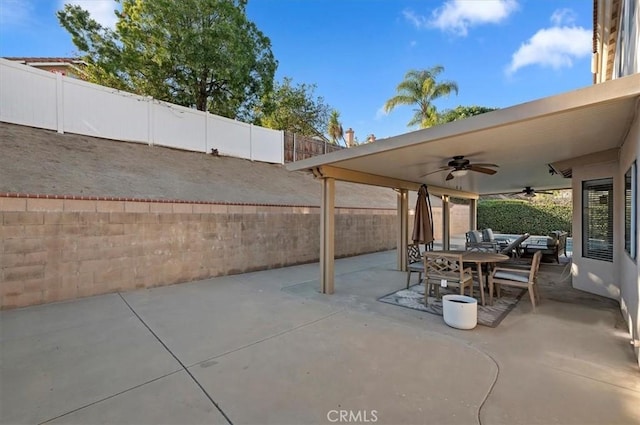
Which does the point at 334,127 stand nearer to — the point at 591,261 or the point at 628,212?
the point at 591,261

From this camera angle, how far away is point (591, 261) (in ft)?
18.1

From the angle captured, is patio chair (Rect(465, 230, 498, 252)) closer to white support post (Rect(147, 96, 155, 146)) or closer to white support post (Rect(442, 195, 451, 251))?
white support post (Rect(442, 195, 451, 251))

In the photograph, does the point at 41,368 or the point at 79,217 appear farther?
the point at 79,217

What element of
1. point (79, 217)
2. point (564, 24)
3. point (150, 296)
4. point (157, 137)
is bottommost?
point (150, 296)

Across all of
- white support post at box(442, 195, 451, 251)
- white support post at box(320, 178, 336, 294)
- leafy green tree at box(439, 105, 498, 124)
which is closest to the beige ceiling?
white support post at box(320, 178, 336, 294)

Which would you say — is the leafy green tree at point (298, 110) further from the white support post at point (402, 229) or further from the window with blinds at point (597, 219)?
the window with blinds at point (597, 219)

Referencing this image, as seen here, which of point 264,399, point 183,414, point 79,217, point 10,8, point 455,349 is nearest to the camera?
point 183,414

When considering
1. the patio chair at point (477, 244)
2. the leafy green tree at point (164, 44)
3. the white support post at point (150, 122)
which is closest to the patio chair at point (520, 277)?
the patio chair at point (477, 244)

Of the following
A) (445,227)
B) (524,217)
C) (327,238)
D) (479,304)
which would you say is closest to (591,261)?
(479,304)

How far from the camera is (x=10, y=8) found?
8.21 metres

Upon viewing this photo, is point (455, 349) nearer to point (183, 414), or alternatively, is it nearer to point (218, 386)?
point (218, 386)

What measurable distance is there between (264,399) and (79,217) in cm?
519

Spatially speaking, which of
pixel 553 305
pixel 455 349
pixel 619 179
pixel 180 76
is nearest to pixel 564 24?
pixel 619 179

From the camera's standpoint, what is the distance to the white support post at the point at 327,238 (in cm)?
573
